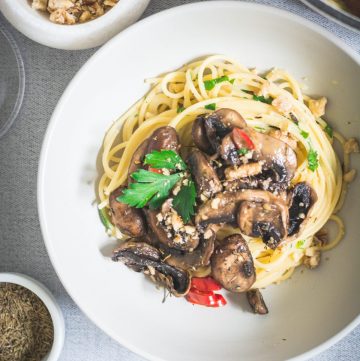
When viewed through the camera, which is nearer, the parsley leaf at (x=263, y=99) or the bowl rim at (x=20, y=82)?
the parsley leaf at (x=263, y=99)

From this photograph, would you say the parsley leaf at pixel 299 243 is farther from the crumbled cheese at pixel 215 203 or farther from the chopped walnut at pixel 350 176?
the crumbled cheese at pixel 215 203

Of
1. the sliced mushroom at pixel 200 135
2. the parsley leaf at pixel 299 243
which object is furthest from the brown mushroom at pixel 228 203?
the parsley leaf at pixel 299 243

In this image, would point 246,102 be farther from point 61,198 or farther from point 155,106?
point 61,198

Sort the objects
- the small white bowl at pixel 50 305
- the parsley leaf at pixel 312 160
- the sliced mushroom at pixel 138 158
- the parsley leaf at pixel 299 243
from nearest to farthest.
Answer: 1. the sliced mushroom at pixel 138 158
2. the parsley leaf at pixel 312 160
3. the parsley leaf at pixel 299 243
4. the small white bowl at pixel 50 305

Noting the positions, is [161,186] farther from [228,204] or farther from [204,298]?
[204,298]

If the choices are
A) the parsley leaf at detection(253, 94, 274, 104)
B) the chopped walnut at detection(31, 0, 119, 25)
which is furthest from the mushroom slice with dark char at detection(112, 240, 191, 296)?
the chopped walnut at detection(31, 0, 119, 25)

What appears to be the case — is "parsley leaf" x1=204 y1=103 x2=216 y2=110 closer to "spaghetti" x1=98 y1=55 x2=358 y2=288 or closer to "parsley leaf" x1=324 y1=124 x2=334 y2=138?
"spaghetti" x1=98 y1=55 x2=358 y2=288

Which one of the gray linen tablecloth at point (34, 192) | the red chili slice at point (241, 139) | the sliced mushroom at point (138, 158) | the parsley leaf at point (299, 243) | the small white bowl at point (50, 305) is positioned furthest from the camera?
the gray linen tablecloth at point (34, 192)
